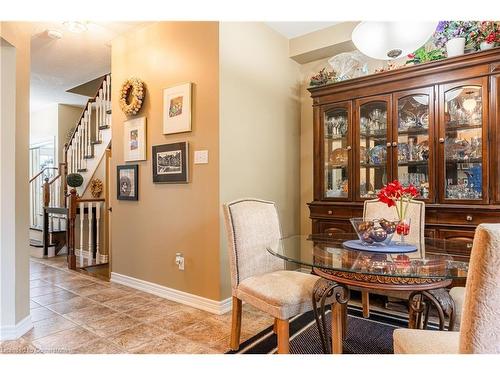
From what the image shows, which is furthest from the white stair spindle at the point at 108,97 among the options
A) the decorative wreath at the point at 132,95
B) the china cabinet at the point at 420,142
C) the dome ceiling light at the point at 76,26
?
the china cabinet at the point at 420,142

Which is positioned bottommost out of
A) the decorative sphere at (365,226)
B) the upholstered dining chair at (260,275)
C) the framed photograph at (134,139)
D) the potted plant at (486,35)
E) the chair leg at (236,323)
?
the chair leg at (236,323)

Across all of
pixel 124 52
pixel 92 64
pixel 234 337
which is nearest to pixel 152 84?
pixel 124 52

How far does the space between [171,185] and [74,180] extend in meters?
2.83

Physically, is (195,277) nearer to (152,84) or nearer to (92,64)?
(152,84)

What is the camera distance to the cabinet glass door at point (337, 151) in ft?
10.5

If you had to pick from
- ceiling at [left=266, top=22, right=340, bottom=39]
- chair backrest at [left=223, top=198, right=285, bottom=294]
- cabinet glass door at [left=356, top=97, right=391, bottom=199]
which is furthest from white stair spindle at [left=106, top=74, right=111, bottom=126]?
cabinet glass door at [left=356, top=97, right=391, bottom=199]

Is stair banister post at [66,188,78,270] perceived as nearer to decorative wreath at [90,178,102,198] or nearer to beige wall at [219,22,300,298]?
decorative wreath at [90,178,102,198]

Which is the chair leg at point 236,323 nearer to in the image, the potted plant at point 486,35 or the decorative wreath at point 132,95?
the decorative wreath at point 132,95

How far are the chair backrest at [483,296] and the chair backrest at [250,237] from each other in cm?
134

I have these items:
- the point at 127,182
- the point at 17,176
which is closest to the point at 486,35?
the point at 127,182

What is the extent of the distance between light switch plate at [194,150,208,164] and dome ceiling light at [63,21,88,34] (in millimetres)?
1935

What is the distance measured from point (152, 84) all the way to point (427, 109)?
2622 millimetres

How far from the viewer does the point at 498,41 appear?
2416 millimetres

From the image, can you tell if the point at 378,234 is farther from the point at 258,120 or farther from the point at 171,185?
the point at 171,185
